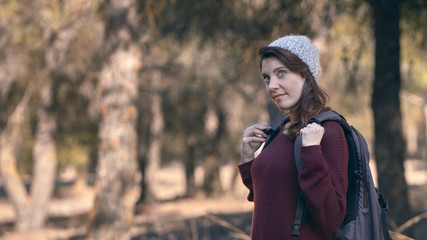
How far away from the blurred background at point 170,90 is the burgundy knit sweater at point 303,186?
5.11 ft

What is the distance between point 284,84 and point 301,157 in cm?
37

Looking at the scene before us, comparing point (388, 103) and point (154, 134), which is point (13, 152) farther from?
point (388, 103)

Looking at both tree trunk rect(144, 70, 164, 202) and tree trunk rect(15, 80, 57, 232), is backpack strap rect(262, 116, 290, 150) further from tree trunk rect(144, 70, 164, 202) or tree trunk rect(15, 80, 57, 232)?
tree trunk rect(144, 70, 164, 202)

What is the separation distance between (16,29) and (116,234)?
7118 mm

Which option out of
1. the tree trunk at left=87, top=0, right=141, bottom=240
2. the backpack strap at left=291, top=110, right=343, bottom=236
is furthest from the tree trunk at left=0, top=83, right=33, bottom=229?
the backpack strap at left=291, top=110, right=343, bottom=236

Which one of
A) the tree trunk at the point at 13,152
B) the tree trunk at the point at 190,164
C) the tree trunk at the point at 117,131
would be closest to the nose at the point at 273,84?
the tree trunk at the point at 117,131

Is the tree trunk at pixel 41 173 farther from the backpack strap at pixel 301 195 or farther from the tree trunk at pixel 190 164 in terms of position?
the backpack strap at pixel 301 195

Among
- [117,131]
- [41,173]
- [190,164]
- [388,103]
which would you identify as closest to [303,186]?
[388,103]

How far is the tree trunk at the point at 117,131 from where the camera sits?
21.5 ft

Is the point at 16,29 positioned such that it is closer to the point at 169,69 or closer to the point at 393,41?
the point at 169,69

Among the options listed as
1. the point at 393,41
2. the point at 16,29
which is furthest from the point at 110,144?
the point at 16,29

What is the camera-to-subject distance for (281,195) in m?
2.05

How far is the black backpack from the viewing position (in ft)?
6.42

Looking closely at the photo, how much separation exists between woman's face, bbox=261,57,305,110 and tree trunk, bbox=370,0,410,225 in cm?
366
